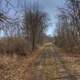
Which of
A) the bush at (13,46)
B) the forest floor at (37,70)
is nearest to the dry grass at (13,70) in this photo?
the forest floor at (37,70)

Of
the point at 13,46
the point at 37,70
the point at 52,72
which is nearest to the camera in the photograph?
the point at 52,72

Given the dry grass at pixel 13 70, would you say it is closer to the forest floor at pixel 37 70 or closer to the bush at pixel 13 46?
the forest floor at pixel 37 70

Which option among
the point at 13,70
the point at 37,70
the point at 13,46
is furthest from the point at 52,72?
the point at 13,46

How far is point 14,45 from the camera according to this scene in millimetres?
35406

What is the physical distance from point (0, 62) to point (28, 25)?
3663cm

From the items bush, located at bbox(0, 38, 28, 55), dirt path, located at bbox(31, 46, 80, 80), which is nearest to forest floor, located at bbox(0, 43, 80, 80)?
dirt path, located at bbox(31, 46, 80, 80)

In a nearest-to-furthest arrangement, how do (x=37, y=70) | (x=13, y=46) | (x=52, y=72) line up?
(x=52, y=72) → (x=37, y=70) → (x=13, y=46)

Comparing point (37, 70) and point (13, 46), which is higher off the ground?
point (13, 46)

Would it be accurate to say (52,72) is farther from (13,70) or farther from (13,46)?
(13,46)

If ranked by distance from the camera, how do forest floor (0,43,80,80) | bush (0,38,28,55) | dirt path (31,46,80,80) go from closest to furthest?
dirt path (31,46,80,80) < forest floor (0,43,80,80) < bush (0,38,28,55)

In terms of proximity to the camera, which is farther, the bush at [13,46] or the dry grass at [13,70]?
the bush at [13,46]

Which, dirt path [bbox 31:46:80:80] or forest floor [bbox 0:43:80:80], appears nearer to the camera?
dirt path [bbox 31:46:80:80]

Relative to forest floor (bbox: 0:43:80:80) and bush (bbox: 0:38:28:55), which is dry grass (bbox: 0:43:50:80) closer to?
forest floor (bbox: 0:43:80:80)

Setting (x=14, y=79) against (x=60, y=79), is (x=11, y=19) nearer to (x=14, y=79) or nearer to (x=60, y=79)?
(x=14, y=79)
